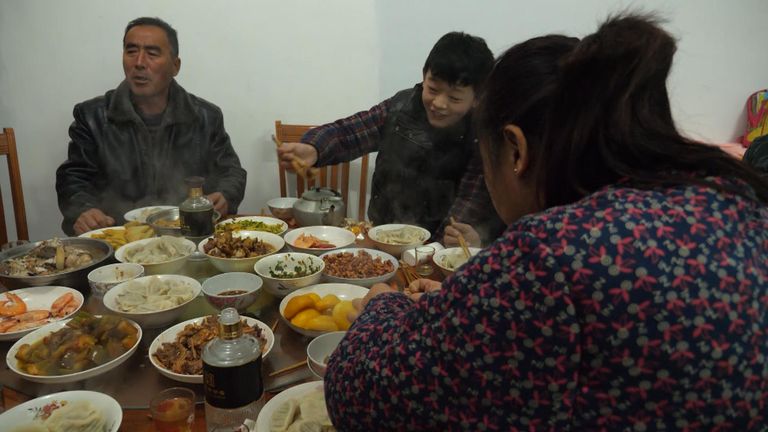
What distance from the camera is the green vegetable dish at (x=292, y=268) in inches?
67.7

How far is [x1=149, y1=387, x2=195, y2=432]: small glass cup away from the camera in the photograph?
41.6 inches

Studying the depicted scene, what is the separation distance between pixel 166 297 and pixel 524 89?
3.98 feet

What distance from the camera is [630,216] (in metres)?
0.69

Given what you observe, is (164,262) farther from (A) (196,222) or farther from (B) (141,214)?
(B) (141,214)

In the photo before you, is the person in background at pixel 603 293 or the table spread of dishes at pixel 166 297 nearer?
the person in background at pixel 603 293

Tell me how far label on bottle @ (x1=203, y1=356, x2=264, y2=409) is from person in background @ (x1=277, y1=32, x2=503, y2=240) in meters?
1.61

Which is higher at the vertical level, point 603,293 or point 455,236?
point 603,293

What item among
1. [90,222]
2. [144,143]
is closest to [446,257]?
[90,222]

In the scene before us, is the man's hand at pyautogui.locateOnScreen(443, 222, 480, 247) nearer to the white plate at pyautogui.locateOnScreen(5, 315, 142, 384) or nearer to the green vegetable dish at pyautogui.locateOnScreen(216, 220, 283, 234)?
the green vegetable dish at pyautogui.locateOnScreen(216, 220, 283, 234)

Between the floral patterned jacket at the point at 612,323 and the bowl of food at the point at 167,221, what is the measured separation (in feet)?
5.52

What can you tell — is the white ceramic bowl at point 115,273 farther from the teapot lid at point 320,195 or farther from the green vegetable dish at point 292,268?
the teapot lid at point 320,195

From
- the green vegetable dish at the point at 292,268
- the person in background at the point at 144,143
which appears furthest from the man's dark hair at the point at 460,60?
the person in background at the point at 144,143

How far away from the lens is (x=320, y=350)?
1.32m

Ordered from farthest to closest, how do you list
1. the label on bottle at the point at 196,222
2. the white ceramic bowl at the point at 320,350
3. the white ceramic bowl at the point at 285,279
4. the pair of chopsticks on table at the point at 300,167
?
1. the pair of chopsticks on table at the point at 300,167
2. the label on bottle at the point at 196,222
3. the white ceramic bowl at the point at 285,279
4. the white ceramic bowl at the point at 320,350
